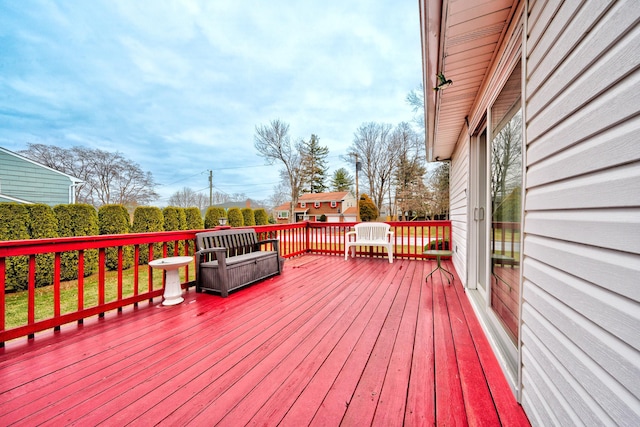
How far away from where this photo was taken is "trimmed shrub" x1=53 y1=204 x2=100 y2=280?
5.34 m

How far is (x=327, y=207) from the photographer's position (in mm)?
26078

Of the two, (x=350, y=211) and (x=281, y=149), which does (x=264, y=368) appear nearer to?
(x=281, y=149)

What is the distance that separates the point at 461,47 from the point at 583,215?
165 centimetres

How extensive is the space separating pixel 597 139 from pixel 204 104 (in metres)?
18.7

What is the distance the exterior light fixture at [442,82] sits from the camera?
7.25 feet

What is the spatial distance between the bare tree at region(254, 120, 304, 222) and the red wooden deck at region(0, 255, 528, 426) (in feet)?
47.7

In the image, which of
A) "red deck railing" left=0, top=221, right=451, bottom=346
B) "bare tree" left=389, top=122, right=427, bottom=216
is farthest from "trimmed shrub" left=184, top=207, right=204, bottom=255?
"bare tree" left=389, top=122, right=427, bottom=216

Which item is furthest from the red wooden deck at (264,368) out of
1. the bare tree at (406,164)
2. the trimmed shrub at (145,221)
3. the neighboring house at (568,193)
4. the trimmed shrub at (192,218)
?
the bare tree at (406,164)

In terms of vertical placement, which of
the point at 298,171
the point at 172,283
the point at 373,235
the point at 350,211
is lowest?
the point at 172,283

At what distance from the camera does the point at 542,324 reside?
1148 mm

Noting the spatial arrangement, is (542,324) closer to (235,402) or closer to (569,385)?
(569,385)

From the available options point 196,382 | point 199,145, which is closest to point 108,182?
point 199,145

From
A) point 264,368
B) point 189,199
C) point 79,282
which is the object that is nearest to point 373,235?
point 264,368

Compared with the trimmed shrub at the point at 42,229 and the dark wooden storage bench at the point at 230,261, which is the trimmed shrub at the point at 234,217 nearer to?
the trimmed shrub at the point at 42,229
